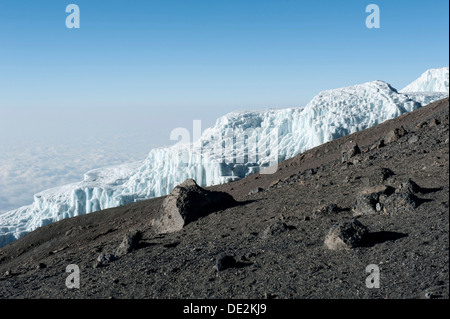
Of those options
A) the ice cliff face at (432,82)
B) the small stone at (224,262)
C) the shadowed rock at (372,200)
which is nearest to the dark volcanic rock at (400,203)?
the shadowed rock at (372,200)

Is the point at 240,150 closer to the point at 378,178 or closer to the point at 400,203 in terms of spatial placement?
the point at 378,178

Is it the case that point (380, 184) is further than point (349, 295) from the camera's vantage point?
Yes

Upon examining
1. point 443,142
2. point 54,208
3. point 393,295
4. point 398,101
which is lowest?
point 54,208

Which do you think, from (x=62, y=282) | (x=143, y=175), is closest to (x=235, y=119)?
(x=143, y=175)

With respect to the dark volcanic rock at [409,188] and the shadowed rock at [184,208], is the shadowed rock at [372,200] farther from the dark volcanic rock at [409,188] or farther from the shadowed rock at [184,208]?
the shadowed rock at [184,208]

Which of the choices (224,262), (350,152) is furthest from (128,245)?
(350,152)
